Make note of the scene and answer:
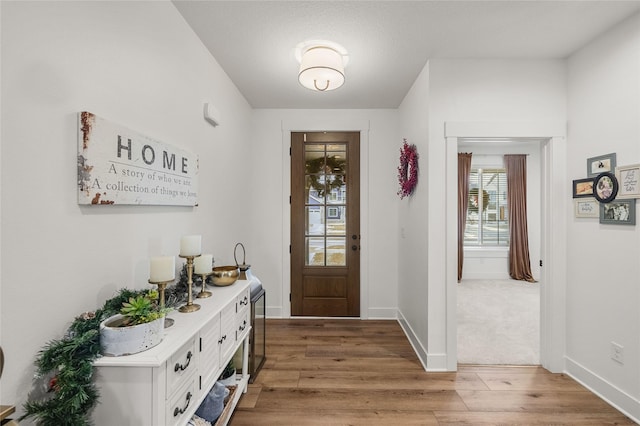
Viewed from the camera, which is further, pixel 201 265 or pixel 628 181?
pixel 628 181

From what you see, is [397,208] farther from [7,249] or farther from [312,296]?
[7,249]

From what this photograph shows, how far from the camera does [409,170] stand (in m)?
2.97

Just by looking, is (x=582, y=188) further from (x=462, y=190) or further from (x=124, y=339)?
(x=462, y=190)

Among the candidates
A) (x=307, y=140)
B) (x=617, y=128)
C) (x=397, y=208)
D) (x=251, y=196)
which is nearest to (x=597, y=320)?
(x=617, y=128)

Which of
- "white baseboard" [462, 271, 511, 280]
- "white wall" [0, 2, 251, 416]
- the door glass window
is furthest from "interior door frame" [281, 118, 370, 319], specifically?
"white baseboard" [462, 271, 511, 280]

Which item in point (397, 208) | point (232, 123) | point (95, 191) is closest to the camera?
point (95, 191)

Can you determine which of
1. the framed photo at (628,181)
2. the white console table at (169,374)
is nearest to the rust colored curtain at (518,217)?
the framed photo at (628,181)

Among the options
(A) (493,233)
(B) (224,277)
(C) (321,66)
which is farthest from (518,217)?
(B) (224,277)

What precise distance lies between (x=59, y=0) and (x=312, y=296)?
11.1ft

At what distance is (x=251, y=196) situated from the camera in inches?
147

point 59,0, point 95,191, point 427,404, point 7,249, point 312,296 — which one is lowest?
point 427,404

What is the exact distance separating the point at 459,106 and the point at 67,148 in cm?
263

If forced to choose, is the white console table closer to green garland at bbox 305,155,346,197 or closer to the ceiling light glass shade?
the ceiling light glass shade

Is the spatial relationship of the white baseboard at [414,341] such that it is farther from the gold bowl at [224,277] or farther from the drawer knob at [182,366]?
the drawer knob at [182,366]
